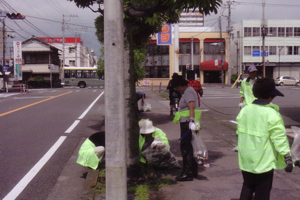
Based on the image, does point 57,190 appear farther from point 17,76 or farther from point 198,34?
point 198,34

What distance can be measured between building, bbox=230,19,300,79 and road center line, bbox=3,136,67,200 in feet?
181

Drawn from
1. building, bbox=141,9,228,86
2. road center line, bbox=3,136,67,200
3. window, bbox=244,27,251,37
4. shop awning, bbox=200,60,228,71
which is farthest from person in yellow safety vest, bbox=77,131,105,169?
window, bbox=244,27,251,37

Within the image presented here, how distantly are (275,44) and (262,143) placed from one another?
61354 mm

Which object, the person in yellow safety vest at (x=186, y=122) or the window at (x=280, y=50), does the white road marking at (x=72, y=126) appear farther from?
the window at (x=280, y=50)

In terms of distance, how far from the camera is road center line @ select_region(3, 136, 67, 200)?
5000mm

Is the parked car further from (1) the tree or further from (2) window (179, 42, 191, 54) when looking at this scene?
(1) the tree

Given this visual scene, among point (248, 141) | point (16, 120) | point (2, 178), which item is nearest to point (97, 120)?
point (16, 120)

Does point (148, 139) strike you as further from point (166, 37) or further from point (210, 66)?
point (210, 66)

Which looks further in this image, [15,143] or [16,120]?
[16,120]

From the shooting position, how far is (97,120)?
13.2 metres

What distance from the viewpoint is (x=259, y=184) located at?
3.40 meters

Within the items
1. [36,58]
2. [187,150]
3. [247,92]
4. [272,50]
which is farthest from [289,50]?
[187,150]

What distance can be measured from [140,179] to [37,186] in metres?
1.70

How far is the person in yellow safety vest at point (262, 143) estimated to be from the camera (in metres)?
3.19
